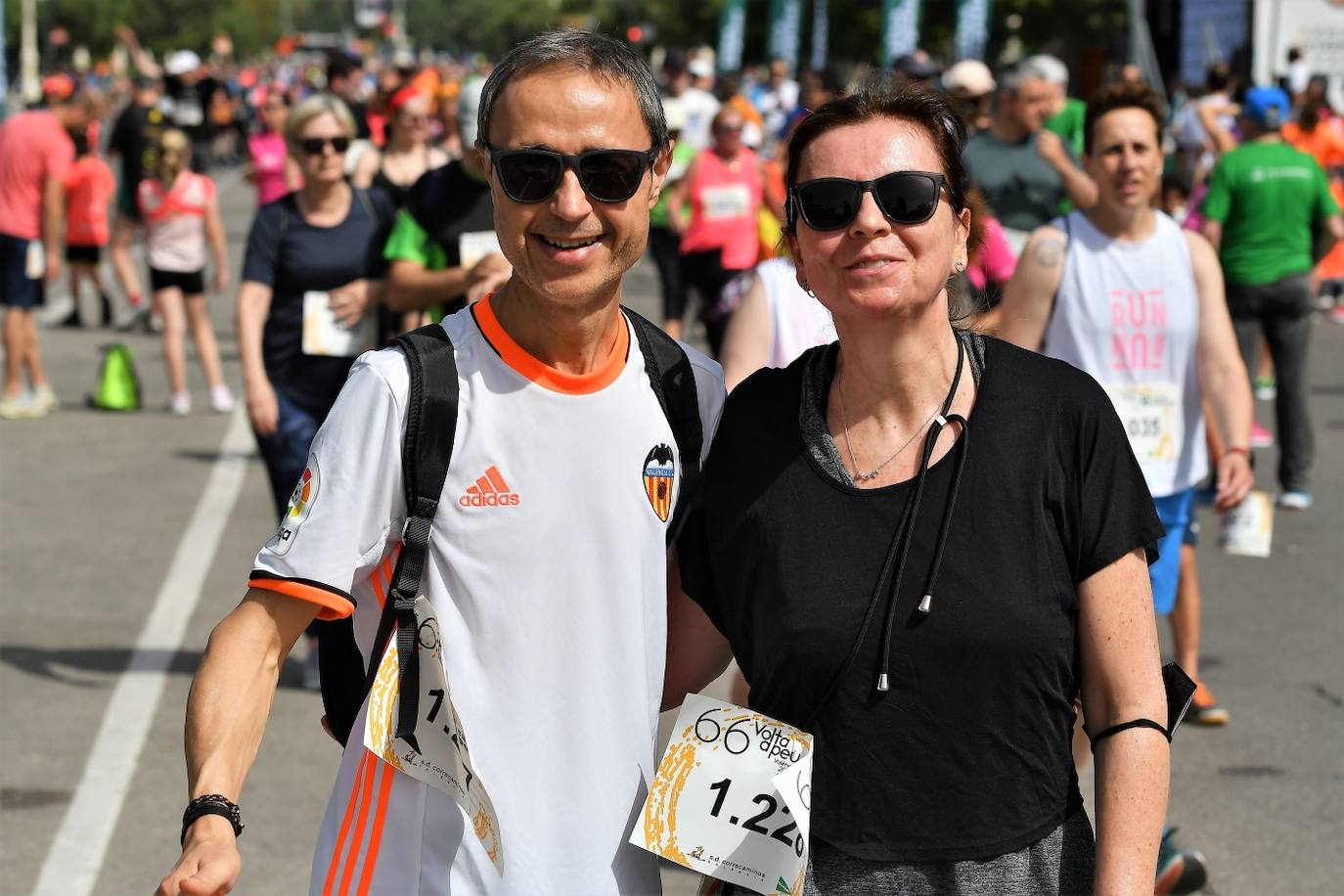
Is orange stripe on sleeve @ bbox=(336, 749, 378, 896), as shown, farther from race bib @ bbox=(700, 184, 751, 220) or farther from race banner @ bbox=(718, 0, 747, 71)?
race banner @ bbox=(718, 0, 747, 71)

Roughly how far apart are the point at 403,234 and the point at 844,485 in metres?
3.86

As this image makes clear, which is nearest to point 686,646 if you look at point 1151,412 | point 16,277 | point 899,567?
point 899,567

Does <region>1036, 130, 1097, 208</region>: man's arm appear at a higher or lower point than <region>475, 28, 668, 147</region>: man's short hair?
lower

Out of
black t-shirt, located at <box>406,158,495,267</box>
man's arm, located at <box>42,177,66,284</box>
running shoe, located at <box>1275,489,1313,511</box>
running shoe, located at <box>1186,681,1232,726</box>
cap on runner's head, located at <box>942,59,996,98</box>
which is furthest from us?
man's arm, located at <box>42,177,66,284</box>

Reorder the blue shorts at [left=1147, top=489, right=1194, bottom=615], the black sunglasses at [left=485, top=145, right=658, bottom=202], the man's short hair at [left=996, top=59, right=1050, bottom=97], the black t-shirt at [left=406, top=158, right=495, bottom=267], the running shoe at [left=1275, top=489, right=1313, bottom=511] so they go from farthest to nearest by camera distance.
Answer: the running shoe at [left=1275, top=489, right=1313, bottom=511], the man's short hair at [left=996, top=59, right=1050, bottom=97], the black t-shirt at [left=406, top=158, right=495, bottom=267], the blue shorts at [left=1147, top=489, right=1194, bottom=615], the black sunglasses at [left=485, top=145, right=658, bottom=202]

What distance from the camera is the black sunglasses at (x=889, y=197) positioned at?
2627 millimetres

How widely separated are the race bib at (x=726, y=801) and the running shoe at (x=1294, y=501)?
8013 mm

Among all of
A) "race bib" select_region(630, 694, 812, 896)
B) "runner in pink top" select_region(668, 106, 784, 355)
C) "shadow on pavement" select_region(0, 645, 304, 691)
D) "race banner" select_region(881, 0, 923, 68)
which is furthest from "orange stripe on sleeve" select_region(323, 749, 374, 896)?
"race banner" select_region(881, 0, 923, 68)

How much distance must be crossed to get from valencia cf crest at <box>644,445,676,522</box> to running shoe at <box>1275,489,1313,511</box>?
7.99 metres

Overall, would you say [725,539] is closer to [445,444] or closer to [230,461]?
[445,444]

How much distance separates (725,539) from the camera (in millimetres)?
2691

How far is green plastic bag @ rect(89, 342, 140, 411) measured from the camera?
42.8ft

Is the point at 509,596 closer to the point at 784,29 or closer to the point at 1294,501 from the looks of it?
the point at 1294,501

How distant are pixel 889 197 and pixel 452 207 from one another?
3677 millimetres
